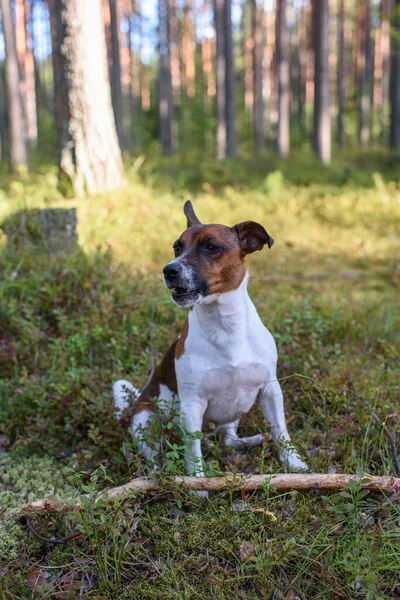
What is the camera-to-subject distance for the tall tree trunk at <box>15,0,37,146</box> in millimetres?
25797

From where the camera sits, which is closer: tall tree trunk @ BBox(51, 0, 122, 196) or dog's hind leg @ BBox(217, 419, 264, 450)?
dog's hind leg @ BBox(217, 419, 264, 450)

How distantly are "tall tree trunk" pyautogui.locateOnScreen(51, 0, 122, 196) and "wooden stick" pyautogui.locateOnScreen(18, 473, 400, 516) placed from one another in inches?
241

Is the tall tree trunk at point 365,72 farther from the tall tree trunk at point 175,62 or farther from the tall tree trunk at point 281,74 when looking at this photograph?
the tall tree trunk at point 175,62

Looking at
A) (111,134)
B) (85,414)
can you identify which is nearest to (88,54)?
(111,134)

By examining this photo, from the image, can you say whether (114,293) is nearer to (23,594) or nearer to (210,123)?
(23,594)

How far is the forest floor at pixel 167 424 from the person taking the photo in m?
2.68

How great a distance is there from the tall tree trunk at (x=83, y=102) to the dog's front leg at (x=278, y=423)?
581 centimetres

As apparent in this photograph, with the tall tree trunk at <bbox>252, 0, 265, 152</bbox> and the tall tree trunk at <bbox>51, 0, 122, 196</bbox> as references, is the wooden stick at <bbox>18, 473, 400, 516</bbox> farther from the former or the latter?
the tall tree trunk at <bbox>252, 0, 265, 152</bbox>

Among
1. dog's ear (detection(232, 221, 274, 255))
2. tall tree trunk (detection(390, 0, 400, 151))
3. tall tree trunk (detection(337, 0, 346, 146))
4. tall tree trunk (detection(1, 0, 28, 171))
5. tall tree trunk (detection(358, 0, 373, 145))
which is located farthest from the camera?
tall tree trunk (detection(358, 0, 373, 145))

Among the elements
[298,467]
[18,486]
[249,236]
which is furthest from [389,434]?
[18,486]

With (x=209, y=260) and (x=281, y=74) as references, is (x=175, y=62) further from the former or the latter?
(x=209, y=260)

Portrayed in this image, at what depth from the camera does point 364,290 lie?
700 centimetres

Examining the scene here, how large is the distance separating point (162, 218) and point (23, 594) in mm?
6775

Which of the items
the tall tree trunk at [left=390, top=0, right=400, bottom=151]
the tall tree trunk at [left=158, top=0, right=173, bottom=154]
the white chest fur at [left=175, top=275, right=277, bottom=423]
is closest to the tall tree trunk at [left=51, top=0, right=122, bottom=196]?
the white chest fur at [left=175, top=275, right=277, bottom=423]
